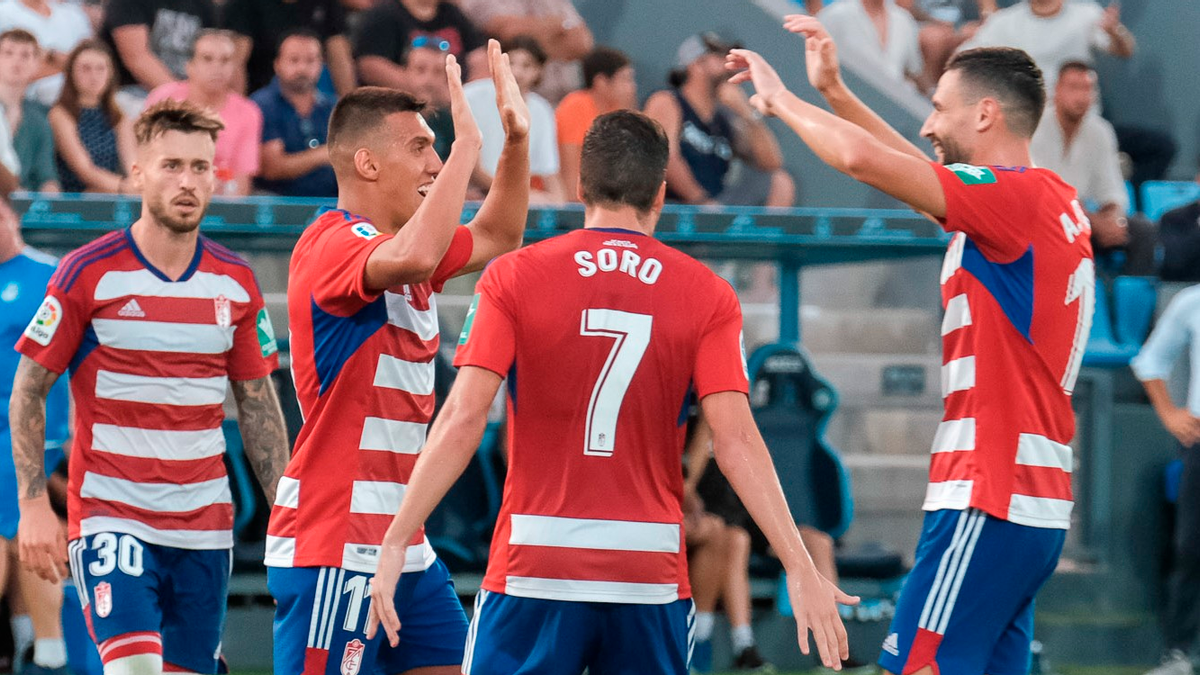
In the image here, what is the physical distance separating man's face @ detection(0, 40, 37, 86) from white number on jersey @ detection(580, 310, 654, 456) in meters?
6.14

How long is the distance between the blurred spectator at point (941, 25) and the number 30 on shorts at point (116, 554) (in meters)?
8.20

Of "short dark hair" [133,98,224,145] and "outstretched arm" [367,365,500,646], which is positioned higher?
"short dark hair" [133,98,224,145]

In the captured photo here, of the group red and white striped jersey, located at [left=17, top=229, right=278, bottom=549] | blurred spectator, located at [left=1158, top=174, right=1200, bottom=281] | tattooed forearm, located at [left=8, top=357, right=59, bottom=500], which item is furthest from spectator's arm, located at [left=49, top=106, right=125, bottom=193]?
blurred spectator, located at [left=1158, top=174, right=1200, bottom=281]

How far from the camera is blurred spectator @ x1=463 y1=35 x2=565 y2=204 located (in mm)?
9234

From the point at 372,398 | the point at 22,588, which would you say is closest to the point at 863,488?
the point at 22,588

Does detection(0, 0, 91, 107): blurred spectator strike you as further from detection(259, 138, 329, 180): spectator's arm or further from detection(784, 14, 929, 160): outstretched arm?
detection(784, 14, 929, 160): outstretched arm

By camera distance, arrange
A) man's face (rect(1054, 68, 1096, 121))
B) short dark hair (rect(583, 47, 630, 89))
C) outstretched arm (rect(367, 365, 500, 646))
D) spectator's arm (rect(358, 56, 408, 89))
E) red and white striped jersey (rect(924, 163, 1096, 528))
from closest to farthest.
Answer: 1. outstretched arm (rect(367, 365, 500, 646))
2. red and white striped jersey (rect(924, 163, 1096, 528))
3. spectator's arm (rect(358, 56, 408, 89))
4. short dark hair (rect(583, 47, 630, 89))
5. man's face (rect(1054, 68, 1096, 121))

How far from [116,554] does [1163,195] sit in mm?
Answer: 8509

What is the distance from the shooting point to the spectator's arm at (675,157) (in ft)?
31.7

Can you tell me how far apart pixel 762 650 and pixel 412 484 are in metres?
5.36

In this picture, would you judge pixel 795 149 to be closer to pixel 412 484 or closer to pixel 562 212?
pixel 562 212

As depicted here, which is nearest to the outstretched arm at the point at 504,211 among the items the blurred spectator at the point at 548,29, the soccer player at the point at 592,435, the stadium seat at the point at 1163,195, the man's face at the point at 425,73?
the soccer player at the point at 592,435

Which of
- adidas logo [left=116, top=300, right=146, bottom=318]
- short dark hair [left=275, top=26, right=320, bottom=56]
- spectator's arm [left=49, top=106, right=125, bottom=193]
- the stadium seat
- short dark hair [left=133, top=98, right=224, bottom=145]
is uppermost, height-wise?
short dark hair [left=275, top=26, right=320, bottom=56]

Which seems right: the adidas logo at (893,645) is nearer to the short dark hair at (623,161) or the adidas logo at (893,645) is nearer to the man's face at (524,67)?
the short dark hair at (623,161)
